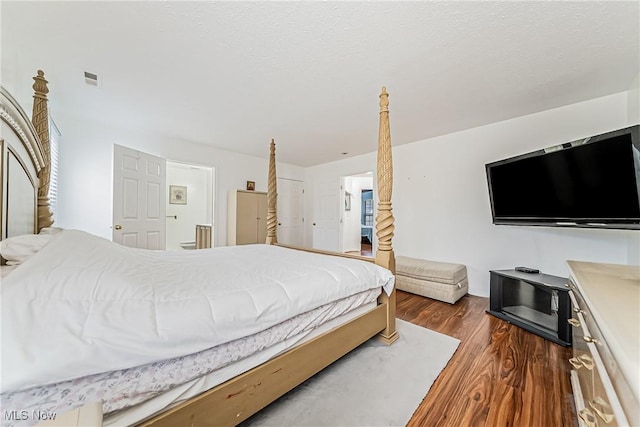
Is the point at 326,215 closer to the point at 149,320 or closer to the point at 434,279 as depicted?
the point at 434,279

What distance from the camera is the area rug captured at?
1204mm

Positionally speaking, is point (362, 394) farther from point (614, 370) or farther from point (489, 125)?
point (489, 125)

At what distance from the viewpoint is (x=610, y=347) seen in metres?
0.63

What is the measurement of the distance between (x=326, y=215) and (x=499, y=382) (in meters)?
4.24

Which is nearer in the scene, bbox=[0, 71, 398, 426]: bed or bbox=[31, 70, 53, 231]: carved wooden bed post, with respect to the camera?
bbox=[0, 71, 398, 426]: bed

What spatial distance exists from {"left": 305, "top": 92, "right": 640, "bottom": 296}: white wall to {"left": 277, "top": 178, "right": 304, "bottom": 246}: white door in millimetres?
2191

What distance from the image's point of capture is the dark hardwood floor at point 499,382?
3.98 feet

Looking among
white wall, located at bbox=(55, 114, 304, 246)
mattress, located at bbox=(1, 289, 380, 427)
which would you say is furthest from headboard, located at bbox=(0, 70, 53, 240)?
white wall, located at bbox=(55, 114, 304, 246)

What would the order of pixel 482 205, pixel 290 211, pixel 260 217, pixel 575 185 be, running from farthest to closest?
pixel 290 211 < pixel 260 217 < pixel 482 205 < pixel 575 185

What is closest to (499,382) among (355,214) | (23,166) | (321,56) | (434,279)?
(434,279)

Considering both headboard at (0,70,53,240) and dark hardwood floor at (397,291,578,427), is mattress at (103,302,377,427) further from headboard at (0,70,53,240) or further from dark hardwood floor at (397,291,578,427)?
headboard at (0,70,53,240)

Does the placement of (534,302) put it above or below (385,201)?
below

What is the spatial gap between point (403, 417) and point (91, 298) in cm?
151

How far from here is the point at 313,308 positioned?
4.30 feet
